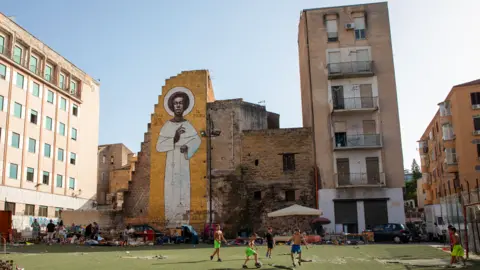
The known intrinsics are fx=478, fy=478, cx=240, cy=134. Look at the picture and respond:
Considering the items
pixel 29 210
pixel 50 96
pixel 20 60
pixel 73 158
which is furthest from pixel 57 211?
pixel 20 60

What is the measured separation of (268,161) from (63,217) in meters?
18.0

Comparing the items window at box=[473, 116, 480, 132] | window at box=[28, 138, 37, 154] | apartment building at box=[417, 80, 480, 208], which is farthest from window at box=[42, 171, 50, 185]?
window at box=[473, 116, 480, 132]

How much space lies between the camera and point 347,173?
38.2 metres

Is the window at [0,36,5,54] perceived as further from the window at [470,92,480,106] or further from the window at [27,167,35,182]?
the window at [470,92,480,106]

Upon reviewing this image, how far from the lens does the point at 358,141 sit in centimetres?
3853

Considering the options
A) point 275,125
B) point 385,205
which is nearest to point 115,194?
point 275,125

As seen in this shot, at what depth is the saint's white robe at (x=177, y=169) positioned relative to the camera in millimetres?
40719

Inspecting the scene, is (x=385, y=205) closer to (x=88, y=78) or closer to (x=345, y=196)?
(x=345, y=196)

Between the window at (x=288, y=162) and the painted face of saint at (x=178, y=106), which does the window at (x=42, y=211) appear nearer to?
the painted face of saint at (x=178, y=106)

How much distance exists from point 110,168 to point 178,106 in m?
25.5

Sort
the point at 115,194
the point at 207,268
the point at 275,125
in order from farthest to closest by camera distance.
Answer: the point at 115,194 < the point at 275,125 < the point at 207,268

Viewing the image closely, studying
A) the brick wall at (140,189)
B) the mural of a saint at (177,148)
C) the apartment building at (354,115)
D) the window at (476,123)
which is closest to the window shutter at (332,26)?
the apartment building at (354,115)

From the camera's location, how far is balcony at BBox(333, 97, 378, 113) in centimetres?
3872

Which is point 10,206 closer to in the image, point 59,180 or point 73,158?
point 59,180
